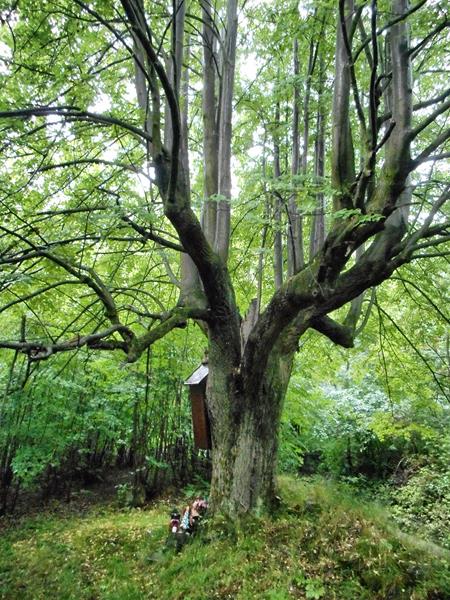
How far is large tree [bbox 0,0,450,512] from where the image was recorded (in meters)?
3.06

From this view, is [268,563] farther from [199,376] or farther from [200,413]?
[199,376]

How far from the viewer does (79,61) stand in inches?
131

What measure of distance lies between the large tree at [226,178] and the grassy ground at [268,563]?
41cm

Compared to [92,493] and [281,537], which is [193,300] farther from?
[92,493]

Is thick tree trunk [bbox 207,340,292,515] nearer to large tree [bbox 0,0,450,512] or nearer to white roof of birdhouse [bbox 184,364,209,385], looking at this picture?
large tree [bbox 0,0,450,512]

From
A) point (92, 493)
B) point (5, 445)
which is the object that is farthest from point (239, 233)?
point (92, 493)

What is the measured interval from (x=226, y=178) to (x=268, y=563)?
12.3 ft

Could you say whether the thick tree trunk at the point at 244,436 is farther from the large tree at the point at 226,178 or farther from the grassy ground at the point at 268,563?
the grassy ground at the point at 268,563

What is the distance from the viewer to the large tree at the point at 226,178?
3.06m

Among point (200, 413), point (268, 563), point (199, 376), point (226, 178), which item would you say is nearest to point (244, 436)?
point (200, 413)

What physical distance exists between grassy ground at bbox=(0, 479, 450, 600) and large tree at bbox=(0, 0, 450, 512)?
1.34 ft

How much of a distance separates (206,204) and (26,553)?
5.18 meters

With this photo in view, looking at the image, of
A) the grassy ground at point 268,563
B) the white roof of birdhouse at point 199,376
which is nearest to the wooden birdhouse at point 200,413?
the white roof of birdhouse at point 199,376

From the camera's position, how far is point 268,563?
10.9ft
